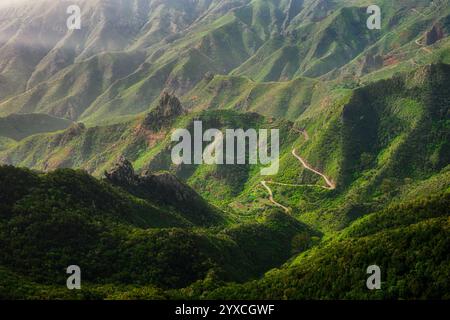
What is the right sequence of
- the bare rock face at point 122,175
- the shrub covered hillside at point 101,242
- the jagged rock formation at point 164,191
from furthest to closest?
the jagged rock formation at point 164,191 → the bare rock face at point 122,175 → the shrub covered hillside at point 101,242

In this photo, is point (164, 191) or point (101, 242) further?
point (164, 191)

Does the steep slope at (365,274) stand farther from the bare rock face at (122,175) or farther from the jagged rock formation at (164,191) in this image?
the bare rock face at (122,175)

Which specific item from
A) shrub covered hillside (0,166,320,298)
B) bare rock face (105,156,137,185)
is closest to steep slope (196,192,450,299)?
shrub covered hillside (0,166,320,298)

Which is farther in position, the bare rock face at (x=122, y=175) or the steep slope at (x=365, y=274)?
the bare rock face at (x=122, y=175)

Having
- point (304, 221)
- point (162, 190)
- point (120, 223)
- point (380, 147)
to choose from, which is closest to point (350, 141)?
point (380, 147)

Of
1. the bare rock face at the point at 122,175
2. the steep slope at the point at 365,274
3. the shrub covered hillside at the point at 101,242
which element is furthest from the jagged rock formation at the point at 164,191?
the steep slope at the point at 365,274

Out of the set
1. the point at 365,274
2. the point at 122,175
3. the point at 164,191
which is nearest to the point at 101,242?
the point at 122,175

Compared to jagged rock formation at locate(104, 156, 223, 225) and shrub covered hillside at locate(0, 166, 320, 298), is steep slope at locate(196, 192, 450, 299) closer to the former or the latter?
shrub covered hillside at locate(0, 166, 320, 298)

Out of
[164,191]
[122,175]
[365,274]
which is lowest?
[365,274]

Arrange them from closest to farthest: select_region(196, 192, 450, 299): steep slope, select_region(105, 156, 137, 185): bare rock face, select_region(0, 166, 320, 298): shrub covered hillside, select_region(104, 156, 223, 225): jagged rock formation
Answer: select_region(196, 192, 450, 299): steep slope < select_region(0, 166, 320, 298): shrub covered hillside < select_region(105, 156, 137, 185): bare rock face < select_region(104, 156, 223, 225): jagged rock formation

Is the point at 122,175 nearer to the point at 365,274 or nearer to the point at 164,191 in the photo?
the point at 164,191

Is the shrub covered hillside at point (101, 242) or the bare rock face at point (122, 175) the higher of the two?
the bare rock face at point (122, 175)
